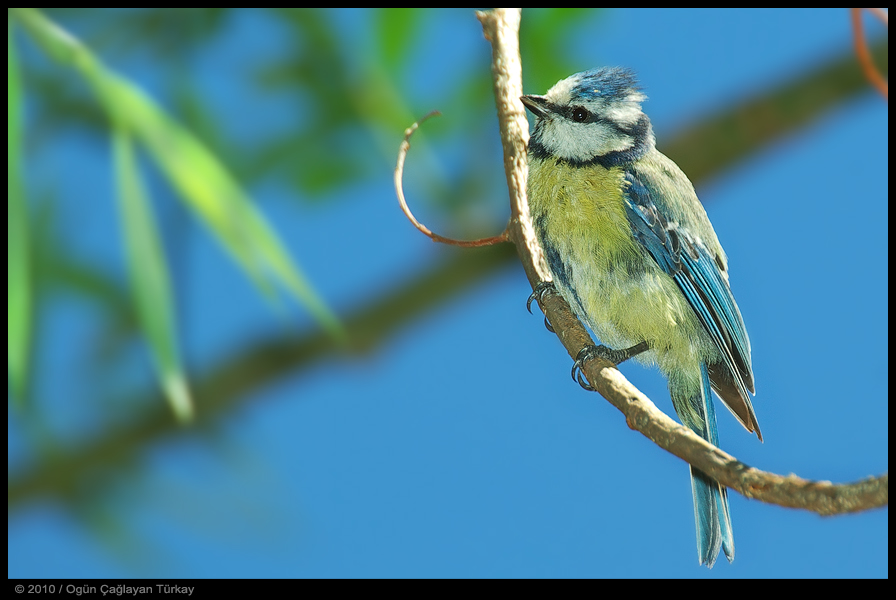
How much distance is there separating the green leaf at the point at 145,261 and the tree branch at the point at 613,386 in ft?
2.39

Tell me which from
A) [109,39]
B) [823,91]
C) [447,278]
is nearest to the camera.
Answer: [109,39]

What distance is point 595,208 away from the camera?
145 centimetres

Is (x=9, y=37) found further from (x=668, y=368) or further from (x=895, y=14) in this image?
(x=895, y=14)

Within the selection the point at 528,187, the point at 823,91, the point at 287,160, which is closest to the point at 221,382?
the point at 287,160

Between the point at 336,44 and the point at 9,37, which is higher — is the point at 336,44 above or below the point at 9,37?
above

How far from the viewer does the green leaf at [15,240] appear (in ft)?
4.94

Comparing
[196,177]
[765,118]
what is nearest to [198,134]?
[196,177]

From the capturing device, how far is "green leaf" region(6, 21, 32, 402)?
1505mm

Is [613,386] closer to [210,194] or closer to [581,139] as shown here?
[581,139]

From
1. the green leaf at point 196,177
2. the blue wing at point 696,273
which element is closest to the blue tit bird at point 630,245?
the blue wing at point 696,273

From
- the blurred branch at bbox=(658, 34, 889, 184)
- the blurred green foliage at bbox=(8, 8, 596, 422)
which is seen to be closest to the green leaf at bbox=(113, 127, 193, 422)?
the blurred green foliage at bbox=(8, 8, 596, 422)

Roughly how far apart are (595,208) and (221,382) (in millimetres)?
1486

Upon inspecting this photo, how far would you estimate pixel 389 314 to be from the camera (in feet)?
8.42

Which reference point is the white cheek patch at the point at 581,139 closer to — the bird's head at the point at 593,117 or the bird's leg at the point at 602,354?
the bird's head at the point at 593,117
